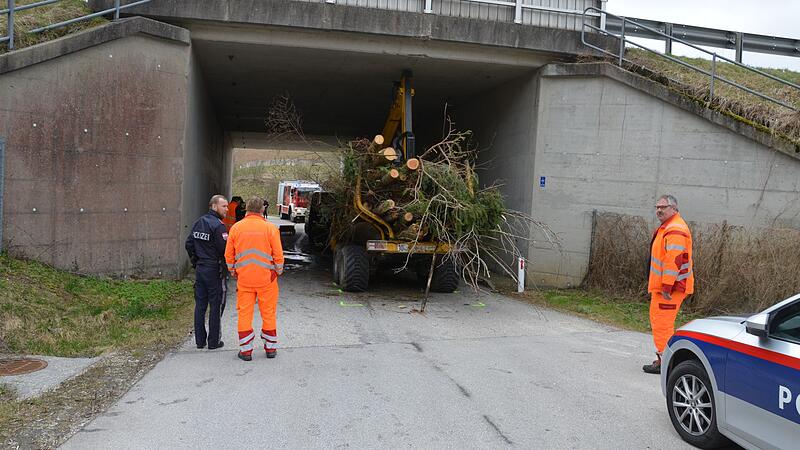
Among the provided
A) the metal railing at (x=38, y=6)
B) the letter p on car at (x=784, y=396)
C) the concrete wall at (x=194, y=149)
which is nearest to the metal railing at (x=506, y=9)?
the concrete wall at (x=194, y=149)

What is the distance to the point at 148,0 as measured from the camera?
10484mm

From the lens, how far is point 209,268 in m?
6.51

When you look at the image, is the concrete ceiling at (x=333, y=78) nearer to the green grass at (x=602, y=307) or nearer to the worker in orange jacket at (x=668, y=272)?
the green grass at (x=602, y=307)

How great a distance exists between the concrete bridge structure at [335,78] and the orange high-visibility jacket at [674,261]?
5862 millimetres

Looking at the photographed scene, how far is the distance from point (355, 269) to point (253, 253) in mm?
4515

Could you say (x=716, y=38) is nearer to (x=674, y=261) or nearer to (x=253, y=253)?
(x=674, y=261)

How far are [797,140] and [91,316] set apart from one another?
12.4 metres

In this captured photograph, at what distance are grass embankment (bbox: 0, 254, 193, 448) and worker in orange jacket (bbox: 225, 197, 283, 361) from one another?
1038 mm

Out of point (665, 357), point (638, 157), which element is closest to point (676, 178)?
point (638, 157)

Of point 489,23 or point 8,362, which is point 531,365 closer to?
point 8,362

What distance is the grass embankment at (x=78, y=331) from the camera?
4477 millimetres

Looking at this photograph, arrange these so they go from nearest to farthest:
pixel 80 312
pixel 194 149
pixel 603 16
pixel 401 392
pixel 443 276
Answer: pixel 401 392 → pixel 80 312 → pixel 443 276 → pixel 194 149 → pixel 603 16

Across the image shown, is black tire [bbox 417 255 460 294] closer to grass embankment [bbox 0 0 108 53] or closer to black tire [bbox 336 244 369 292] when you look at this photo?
black tire [bbox 336 244 369 292]

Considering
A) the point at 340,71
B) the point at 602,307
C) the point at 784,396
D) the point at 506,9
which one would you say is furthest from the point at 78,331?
the point at 506,9
